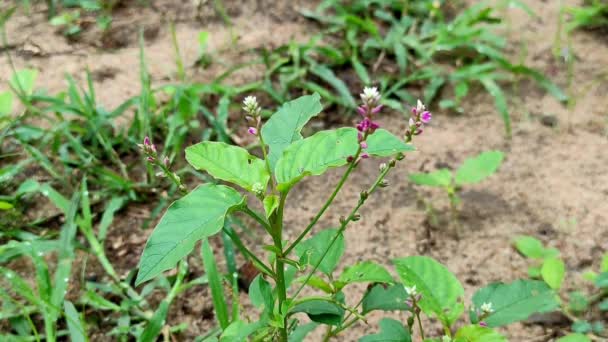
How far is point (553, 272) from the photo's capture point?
5.30ft

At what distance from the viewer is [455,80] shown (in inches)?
101

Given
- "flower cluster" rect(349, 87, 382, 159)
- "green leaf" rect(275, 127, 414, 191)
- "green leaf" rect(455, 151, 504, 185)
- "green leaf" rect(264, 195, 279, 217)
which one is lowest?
"green leaf" rect(455, 151, 504, 185)

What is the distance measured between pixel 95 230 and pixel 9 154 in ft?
1.41

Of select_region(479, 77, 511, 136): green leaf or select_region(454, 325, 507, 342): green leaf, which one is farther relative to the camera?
select_region(479, 77, 511, 136): green leaf

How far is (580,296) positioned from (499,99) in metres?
0.97

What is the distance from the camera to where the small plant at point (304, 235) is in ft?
3.19

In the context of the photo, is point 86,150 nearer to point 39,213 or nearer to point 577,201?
point 39,213

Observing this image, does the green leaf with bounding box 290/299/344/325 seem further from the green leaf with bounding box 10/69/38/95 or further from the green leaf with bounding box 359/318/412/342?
the green leaf with bounding box 10/69/38/95

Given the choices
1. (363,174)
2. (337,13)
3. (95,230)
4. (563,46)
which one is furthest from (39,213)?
(563,46)

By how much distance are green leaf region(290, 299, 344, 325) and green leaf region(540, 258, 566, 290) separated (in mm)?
699

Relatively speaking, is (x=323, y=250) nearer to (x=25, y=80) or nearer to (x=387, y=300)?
(x=387, y=300)

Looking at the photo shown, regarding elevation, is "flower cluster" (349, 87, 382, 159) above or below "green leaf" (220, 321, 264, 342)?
above

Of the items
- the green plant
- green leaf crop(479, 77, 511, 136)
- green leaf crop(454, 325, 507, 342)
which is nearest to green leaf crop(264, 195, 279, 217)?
green leaf crop(454, 325, 507, 342)

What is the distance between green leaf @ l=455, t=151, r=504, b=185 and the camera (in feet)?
6.20
